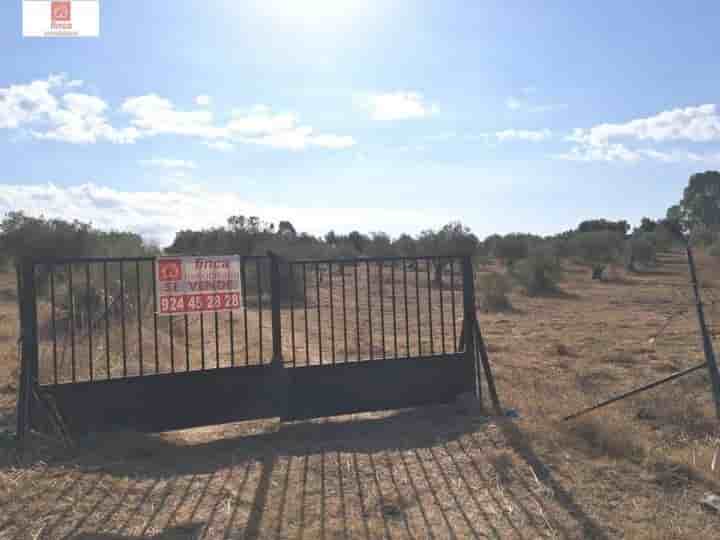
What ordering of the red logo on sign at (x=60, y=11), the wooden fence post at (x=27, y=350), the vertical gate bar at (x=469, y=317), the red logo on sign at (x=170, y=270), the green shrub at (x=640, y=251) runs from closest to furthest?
1. the wooden fence post at (x=27, y=350)
2. the red logo on sign at (x=170, y=270)
3. the vertical gate bar at (x=469, y=317)
4. the red logo on sign at (x=60, y=11)
5. the green shrub at (x=640, y=251)

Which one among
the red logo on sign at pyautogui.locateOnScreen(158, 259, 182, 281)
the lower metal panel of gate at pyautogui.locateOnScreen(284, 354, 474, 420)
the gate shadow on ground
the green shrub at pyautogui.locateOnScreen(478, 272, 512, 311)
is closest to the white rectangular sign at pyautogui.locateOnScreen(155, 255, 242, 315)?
the red logo on sign at pyautogui.locateOnScreen(158, 259, 182, 281)

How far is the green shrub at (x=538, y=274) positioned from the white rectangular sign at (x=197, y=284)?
23054 mm

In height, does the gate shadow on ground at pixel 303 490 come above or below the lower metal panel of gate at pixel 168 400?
below

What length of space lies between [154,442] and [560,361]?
7175mm

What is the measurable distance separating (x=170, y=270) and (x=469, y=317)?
3.22 m

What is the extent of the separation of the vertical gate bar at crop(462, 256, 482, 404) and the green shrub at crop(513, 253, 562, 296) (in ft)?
71.2

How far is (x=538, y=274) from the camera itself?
29219 mm

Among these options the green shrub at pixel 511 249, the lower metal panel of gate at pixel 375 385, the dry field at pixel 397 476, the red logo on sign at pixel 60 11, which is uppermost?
the red logo on sign at pixel 60 11

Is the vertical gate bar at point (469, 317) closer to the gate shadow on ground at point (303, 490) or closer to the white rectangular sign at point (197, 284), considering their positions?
the gate shadow on ground at point (303, 490)

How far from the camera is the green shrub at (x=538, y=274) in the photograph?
28688 millimetres

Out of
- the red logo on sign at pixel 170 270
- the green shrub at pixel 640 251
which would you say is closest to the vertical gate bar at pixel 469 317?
the red logo on sign at pixel 170 270

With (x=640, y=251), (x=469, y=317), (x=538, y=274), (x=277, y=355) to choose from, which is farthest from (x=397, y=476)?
(x=640, y=251)

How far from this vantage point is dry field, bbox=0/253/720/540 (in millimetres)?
4332

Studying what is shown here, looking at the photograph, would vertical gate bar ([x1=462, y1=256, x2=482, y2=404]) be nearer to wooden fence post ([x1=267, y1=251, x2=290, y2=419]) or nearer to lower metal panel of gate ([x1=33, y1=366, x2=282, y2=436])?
wooden fence post ([x1=267, y1=251, x2=290, y2=419])
